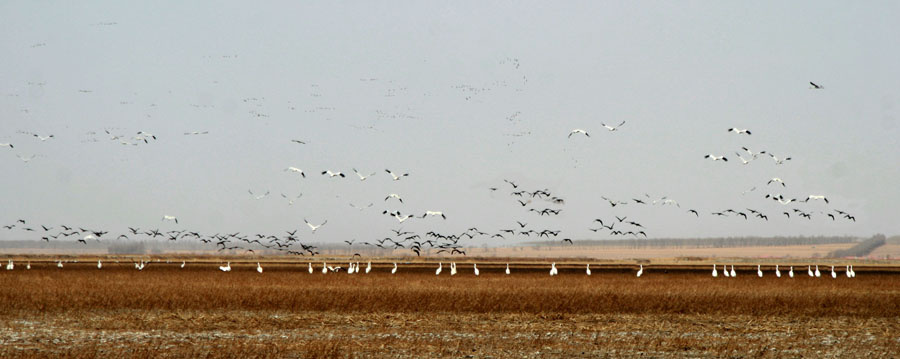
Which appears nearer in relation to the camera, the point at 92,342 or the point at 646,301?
the point at 92,342

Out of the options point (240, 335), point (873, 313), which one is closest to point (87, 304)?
point (240, 335)

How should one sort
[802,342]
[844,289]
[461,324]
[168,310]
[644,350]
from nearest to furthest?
[644,350]
[802,342]
[461,324]
[168,310]
[844,289]

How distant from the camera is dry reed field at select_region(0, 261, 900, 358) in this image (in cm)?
2752

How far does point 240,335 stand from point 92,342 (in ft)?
14.8

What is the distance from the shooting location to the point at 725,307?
138 ft

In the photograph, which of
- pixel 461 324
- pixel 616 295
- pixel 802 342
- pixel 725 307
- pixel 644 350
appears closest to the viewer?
pixel 644 350

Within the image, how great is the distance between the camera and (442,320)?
36.4 meters

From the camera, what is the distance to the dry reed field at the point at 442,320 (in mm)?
27516

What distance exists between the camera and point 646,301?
43875mm

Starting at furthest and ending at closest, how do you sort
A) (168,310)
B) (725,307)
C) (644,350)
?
1. (725,307)
2. (168,310)
3. (644,350)

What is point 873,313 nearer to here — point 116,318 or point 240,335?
point 240,335

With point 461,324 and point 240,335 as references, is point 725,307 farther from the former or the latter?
point 240,335

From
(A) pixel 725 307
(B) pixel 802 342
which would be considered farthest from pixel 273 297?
(B) pixel 802 342

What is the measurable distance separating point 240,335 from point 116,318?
24.1 feet
